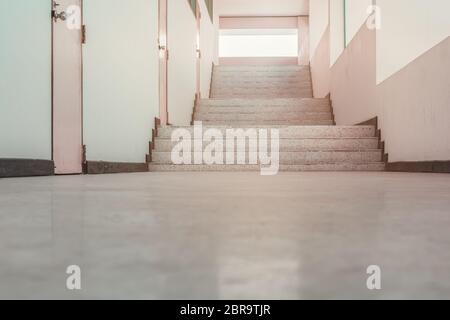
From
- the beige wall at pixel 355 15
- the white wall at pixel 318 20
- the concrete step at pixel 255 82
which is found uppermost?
the white wall at pixel 318 20

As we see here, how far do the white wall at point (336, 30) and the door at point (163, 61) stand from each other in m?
2.96

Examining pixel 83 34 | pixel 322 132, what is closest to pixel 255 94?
pixel 322 132

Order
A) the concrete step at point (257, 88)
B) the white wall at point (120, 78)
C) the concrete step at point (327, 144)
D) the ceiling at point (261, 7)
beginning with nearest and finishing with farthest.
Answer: the white wall at point (120, 78)
the concrete step at point (327, 144)
the concrete step at point (257, 88)
the ceiling at point (261, 7)

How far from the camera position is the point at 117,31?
420cm

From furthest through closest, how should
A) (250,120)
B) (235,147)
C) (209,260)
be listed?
(250,120) → (235,147) → (209,260)

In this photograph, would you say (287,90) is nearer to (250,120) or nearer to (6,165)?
(250,120)

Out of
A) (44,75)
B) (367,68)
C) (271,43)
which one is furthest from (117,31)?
(271,43)

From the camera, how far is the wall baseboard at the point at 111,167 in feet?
11.9

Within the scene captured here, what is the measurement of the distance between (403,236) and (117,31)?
12.9 ft

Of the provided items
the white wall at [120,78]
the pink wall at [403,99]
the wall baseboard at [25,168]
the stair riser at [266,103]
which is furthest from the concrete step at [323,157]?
the stair riser at [266,103]

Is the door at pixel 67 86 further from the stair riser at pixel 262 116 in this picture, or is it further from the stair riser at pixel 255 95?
the stair riser at pixel 255 95

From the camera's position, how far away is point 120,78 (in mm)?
4242

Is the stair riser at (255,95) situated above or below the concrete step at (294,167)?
above
